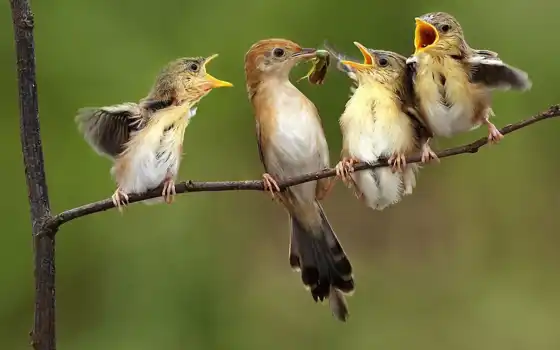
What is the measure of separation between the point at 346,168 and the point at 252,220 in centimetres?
134

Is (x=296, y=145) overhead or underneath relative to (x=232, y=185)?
underneath

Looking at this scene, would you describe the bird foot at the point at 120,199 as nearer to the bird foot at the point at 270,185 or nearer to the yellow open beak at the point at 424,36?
the bird foot at the point at 270,185

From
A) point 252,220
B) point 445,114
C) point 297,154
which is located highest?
point 445,114

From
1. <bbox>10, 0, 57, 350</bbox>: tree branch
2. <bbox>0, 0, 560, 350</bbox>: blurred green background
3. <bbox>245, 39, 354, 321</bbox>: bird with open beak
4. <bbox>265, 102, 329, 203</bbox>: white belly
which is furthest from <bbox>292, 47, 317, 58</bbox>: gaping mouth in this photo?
<bbox>0, 0, 560, 350</bbox>: blurred green background

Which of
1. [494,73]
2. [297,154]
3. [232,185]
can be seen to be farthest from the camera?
[297,154]

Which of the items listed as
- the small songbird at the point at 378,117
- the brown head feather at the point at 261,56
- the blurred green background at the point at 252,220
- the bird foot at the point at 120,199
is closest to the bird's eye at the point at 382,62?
the small songbird at the point at 378,117

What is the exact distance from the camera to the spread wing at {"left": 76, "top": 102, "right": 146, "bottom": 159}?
1041 millimetres

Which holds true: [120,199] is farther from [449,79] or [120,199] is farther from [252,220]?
[252,220]

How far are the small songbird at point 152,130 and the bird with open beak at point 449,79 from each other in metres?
0.26

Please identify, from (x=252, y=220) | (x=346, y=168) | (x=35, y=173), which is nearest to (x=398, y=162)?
(x=346, y=168)

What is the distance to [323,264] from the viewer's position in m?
1.29

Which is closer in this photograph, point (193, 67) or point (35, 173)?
point (35, 173)

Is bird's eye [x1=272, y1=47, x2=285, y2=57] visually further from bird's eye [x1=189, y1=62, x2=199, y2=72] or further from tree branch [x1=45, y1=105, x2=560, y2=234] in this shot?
tree branch [x1=45, y1=105, x2=560, y2=234]

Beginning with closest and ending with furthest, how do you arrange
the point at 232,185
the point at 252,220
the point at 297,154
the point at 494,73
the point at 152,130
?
the point at 232,185 < the point at 494,73 < the point at 152,130 < the point at 297,154 < the point at 252,220
